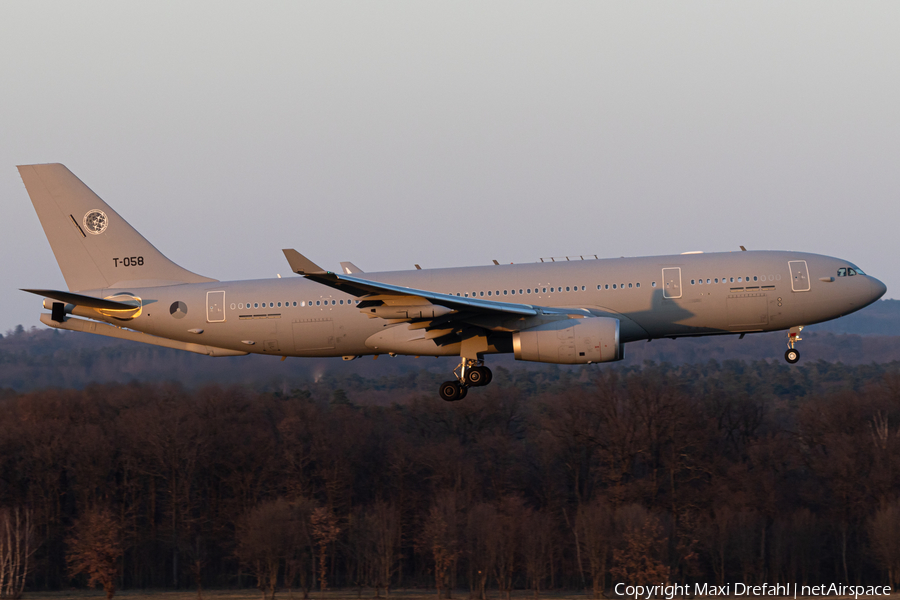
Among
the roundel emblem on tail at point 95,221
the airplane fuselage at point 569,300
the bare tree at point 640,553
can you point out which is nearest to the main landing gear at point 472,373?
the airplane fuselage at point 569,300

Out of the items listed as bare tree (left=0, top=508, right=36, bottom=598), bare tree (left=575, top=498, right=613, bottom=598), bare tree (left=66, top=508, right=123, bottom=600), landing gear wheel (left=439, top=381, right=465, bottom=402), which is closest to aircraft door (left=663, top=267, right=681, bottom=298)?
landing gear wheel (left=439, top=381, right=465, bottom=402)

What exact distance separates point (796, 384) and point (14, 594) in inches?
3236

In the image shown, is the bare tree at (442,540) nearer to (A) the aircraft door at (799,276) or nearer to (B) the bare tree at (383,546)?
(B) the bare tree at (383,546)

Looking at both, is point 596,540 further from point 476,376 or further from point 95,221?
point 95,221

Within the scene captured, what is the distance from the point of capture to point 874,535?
6681cm

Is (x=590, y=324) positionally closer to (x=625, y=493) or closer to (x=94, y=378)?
(x=94, y=378)

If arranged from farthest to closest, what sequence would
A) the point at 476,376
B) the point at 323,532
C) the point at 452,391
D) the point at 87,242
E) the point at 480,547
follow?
the point at 323,532 < the point at 480,547 < the point at 87,242 < the point at 452,391 < the point at 476,376

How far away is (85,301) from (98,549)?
3891 centimetres

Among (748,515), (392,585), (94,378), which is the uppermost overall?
(94,378)

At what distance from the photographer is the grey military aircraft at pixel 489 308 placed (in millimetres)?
30375

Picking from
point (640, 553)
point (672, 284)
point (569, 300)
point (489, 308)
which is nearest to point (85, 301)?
point (489, 308)

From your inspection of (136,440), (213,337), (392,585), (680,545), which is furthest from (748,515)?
(213,337)

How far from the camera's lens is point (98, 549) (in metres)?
66.3

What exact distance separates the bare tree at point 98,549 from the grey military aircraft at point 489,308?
37169 mm
